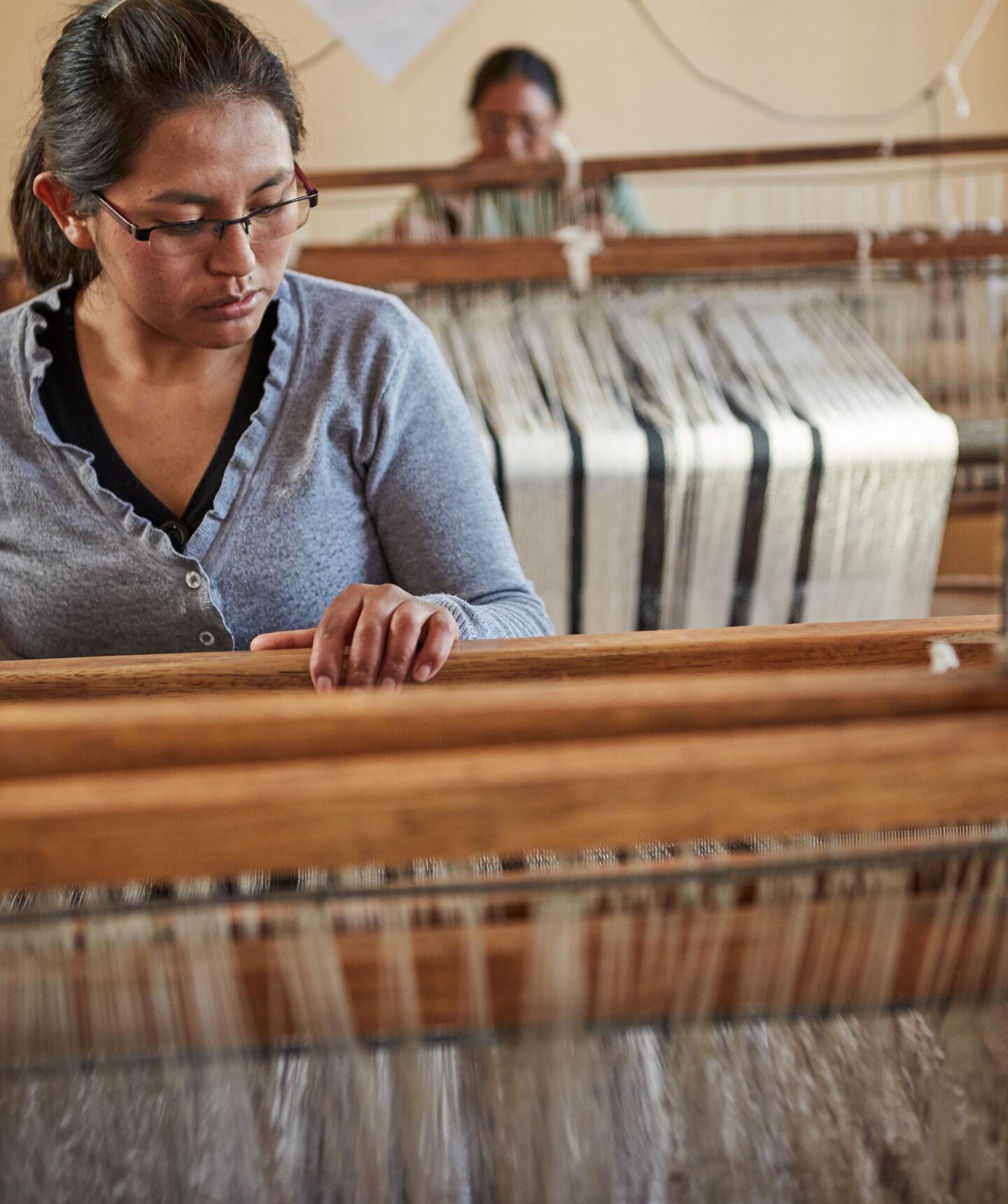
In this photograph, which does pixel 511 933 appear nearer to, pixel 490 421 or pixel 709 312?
pixel 490 421

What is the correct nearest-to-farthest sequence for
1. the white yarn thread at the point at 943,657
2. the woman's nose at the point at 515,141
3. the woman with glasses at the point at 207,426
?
the white yarn thread at the point at 943,657 < the woman with glasses at the point at 207,426 < the woman's nose at the point at 515,141

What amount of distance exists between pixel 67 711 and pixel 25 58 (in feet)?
9.42

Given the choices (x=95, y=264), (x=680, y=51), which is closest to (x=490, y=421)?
(x=95, y=264)

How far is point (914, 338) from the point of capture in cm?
180

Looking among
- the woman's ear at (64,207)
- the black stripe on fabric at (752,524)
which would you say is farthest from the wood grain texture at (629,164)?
the woman's ear at (64,207)

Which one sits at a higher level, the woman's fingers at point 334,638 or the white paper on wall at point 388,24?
the white paper on wall at point 388,24

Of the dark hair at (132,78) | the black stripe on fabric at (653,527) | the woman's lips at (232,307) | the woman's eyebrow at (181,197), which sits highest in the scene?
the dark hair at (132,78)

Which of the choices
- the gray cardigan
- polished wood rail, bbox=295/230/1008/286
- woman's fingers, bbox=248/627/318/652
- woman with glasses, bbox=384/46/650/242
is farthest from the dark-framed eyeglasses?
woman with glasses, bbox=384/46/650/242

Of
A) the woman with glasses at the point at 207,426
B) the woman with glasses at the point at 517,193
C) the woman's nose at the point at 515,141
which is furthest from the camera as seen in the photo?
the woman's nose at the point at 515,141

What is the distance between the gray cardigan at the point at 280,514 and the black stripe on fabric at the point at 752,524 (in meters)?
0.54

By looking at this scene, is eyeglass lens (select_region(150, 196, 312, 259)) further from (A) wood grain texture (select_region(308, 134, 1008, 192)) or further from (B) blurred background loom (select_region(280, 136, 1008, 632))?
(A) wood grain texture (select_region(308, 134, 1008, 192))

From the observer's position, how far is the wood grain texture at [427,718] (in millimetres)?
437

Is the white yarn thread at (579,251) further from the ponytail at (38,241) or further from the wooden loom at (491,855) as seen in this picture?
the wooden loom at (491,855)

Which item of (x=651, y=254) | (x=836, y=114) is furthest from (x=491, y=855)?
(x=836, y=114)
